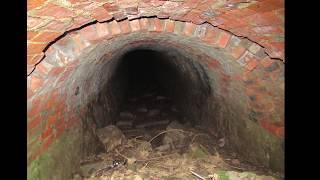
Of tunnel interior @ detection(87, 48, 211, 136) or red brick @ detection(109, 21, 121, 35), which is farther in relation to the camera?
tunnel interior @ detection(87, 48, 211, 136)

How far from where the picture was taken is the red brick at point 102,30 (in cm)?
297

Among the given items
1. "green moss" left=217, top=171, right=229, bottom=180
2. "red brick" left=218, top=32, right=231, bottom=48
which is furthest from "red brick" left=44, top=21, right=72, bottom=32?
"green moss" left=217, top=171, right=229, bottom=180

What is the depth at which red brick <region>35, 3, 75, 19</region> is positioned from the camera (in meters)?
2.07

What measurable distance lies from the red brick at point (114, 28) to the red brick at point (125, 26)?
3 cm

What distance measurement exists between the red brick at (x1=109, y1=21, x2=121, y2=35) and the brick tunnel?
0.04 ft

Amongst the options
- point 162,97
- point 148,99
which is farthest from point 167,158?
point 148,99

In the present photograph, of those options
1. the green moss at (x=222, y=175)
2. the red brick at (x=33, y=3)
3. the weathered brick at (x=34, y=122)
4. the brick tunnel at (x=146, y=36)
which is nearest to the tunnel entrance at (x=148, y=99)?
the brick tunnel at (x=146, y=36)

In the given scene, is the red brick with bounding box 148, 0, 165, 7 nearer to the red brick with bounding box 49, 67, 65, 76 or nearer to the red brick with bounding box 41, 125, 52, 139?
the red brick with bounding box 49, 67, 65, 76

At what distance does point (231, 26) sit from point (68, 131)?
2551 mm

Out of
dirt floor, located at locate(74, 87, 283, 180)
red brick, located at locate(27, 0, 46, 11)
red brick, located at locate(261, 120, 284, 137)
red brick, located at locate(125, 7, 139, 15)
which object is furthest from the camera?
dirt floor, located at locate(74, 87, 283, 180)

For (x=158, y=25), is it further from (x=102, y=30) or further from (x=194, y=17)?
(x=102, y=30)

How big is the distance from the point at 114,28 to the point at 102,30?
0.13 m

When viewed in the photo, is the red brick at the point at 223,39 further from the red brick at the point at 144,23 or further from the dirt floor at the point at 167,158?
the dirt floor at the point at 167,158

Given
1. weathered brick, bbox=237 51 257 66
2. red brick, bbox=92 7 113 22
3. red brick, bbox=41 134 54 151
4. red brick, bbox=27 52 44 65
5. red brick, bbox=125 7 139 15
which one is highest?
red brick, bbox=125 7 139 15
